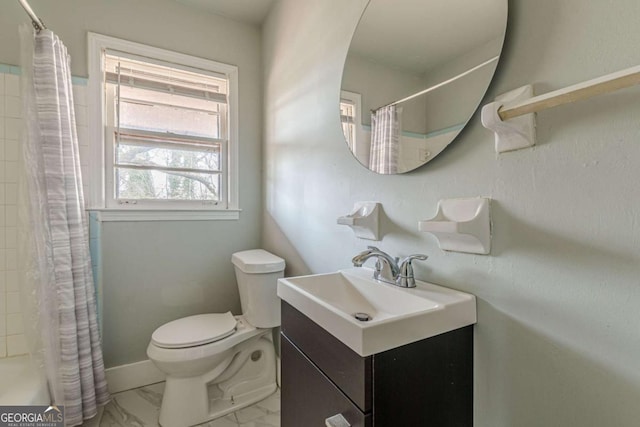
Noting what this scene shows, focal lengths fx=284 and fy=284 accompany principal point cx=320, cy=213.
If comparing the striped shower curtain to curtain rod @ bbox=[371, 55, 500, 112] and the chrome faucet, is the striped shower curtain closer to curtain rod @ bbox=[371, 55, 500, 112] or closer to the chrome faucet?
the chrome faucet

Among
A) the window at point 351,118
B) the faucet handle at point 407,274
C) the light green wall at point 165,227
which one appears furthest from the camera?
the light green wall at point 165,227

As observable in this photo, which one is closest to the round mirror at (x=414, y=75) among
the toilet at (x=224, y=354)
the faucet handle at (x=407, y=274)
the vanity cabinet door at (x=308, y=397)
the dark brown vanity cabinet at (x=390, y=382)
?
the faucet handle at (x=407, y=274)

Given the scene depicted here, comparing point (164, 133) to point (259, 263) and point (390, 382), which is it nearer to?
point (259, 263)

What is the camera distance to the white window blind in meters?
1.83

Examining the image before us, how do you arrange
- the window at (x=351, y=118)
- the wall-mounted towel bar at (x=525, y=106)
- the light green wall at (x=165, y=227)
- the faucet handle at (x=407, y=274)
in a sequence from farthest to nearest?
the light green wall at (x=165, y=227)
the window at (x=351, y=118)
the faucet handle at (x=407, y=274)
the wall-mounted towel bar at (x=525, y=106)

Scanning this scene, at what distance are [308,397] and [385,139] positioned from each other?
895 mm

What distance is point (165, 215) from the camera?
6.26ft

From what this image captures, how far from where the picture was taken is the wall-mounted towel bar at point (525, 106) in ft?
1.53

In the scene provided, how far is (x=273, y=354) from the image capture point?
70.9 inches

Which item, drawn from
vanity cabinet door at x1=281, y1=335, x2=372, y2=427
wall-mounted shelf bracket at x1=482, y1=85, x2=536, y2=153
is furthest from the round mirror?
vanity cabinet door at x1=281, y1=335, x2=372, y2=427

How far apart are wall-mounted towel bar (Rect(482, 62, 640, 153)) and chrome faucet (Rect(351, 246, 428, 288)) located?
15.1 inches

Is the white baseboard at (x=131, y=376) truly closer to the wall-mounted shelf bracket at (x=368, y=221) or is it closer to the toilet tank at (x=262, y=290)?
the toilet tank at (x=262, y=290)

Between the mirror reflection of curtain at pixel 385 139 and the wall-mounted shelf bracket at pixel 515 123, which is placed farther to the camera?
the mirror reflection of curtain at pixel 385 139

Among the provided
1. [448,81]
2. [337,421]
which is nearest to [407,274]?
[337,421]
